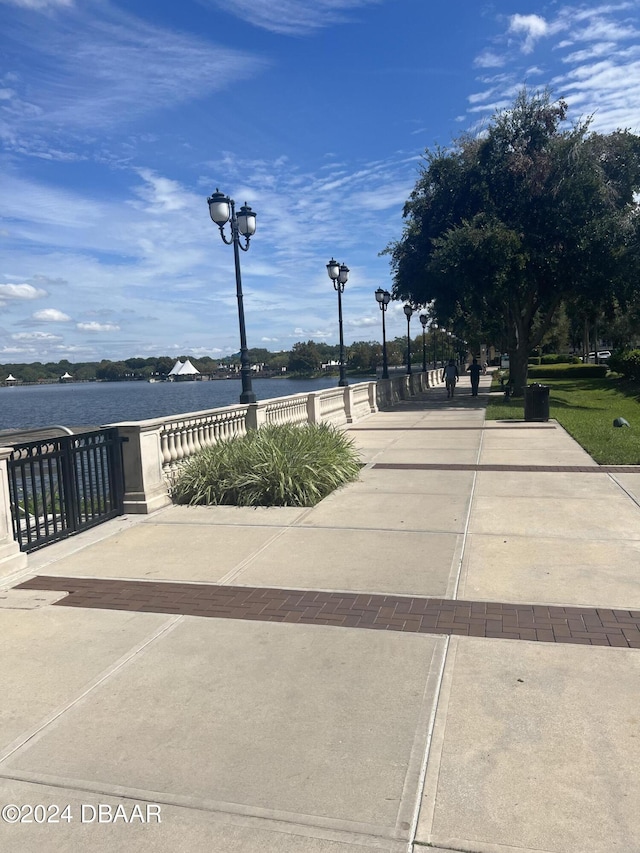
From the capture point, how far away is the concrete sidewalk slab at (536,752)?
2500mm

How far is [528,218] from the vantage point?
2380 cm

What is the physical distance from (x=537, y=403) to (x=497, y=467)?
7180 mm

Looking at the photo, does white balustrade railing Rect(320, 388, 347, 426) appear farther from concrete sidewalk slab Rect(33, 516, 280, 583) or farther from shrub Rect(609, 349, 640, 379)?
shrub Rect(609, 349, 640, 379)

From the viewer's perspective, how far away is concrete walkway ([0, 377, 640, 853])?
2.60 m

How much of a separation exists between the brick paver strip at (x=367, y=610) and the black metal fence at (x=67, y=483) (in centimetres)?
121

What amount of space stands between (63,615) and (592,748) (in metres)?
3.69

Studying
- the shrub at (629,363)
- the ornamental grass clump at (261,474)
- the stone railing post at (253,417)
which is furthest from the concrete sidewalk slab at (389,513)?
the shrub at (629,363)

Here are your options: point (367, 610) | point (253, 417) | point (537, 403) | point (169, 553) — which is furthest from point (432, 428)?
point (367, 610)

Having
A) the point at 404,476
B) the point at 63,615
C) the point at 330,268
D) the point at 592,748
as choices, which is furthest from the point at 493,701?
the point at 330,268

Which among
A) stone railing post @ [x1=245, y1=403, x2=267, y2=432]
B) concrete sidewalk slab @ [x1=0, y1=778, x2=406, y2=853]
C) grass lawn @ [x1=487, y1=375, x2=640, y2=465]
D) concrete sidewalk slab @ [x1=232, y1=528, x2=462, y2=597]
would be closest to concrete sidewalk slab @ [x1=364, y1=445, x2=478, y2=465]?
grass lawn @ [x1=487, y1=375, x2=640, y2=465]

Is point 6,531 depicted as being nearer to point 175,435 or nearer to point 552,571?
point 175,435

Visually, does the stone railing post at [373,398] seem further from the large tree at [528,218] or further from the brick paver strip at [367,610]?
the brick paver strip at [367,610]

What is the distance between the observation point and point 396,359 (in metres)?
126

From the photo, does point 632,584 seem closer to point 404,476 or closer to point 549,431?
point 404,476
